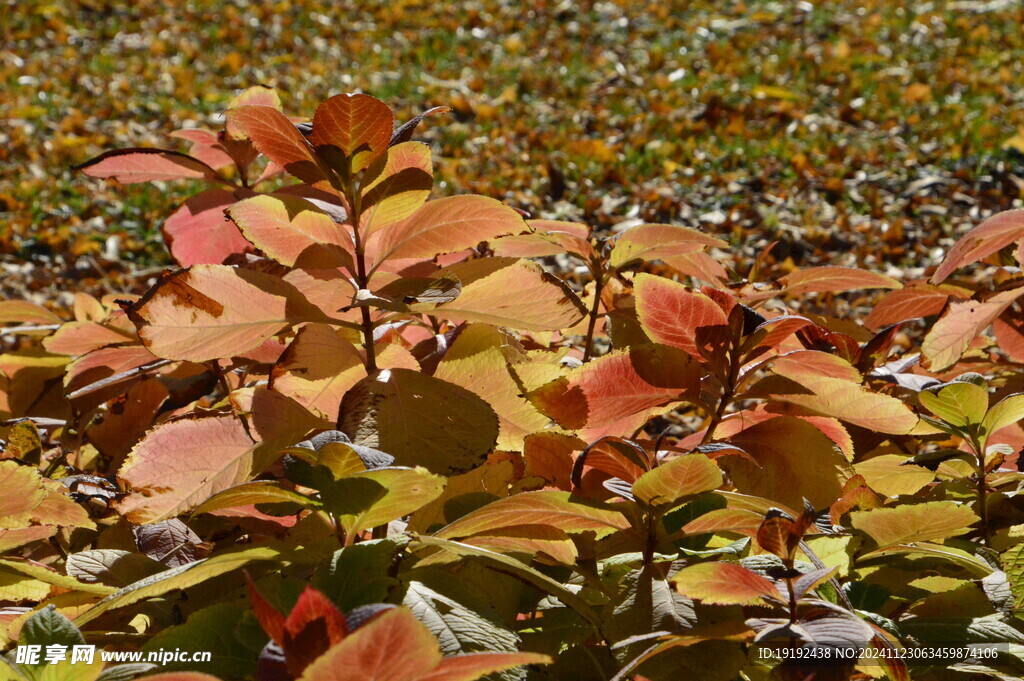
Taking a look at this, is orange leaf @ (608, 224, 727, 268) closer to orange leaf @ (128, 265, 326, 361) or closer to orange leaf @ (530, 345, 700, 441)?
orange leaf @ (530, 345, 700, 441)

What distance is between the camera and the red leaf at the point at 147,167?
3.77ft

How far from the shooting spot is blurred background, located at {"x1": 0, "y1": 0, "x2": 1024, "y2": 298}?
4062mm

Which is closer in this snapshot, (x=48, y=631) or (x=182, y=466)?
(x=48, y=631)

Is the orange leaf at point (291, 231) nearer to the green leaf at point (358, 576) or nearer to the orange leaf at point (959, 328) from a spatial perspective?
the green leaf at point (358, 576)

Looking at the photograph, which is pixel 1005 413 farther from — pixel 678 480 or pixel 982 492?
pixel 678 480

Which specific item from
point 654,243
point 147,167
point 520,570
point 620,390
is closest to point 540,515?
point 520,570

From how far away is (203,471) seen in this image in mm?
802

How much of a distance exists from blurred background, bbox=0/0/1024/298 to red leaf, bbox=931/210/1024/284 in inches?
71.6

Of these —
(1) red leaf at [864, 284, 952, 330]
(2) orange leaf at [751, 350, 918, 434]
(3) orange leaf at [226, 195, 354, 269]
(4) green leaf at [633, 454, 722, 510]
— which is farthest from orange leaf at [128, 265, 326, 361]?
(1) red leaf at [864, 284, 952, 330]

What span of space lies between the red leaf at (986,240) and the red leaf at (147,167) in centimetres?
98

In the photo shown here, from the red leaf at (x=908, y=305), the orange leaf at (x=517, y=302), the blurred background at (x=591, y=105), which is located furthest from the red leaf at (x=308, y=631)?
the blurred background at (x=591, y=105)

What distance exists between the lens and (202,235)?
121 cm

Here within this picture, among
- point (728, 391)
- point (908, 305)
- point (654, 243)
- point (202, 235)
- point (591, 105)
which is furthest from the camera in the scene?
point (591, 105)

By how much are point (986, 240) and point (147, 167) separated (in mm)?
1097
